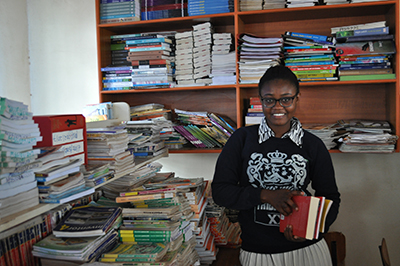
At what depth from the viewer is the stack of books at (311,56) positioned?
2385 mm

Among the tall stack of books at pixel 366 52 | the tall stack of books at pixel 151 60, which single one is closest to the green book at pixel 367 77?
the tall stack of books at pixel 366 52

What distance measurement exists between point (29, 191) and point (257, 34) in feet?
6.92

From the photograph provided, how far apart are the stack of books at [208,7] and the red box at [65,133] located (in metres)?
1.40

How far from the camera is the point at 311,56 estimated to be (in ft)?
7.93

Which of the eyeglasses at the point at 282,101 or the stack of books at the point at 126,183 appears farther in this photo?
the stack of books at the point at 126,183

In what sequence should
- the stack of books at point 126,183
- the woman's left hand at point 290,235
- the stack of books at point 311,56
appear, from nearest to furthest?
A: the woman's left hand at point 290,235 → the stack of books at point 126,183 → the stack of books at point 311,56

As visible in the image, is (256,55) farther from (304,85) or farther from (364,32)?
(364,32)

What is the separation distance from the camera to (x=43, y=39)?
305 cm

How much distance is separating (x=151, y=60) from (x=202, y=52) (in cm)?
39

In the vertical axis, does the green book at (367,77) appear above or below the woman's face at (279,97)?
above

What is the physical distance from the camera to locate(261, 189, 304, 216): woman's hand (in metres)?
1.36

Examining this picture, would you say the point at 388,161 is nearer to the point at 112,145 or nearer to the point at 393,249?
the point at 393,249

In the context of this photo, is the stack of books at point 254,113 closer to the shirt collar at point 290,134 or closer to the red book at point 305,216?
the shirt collar at point 290,134

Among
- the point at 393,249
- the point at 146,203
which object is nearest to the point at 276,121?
the point at 146,203
